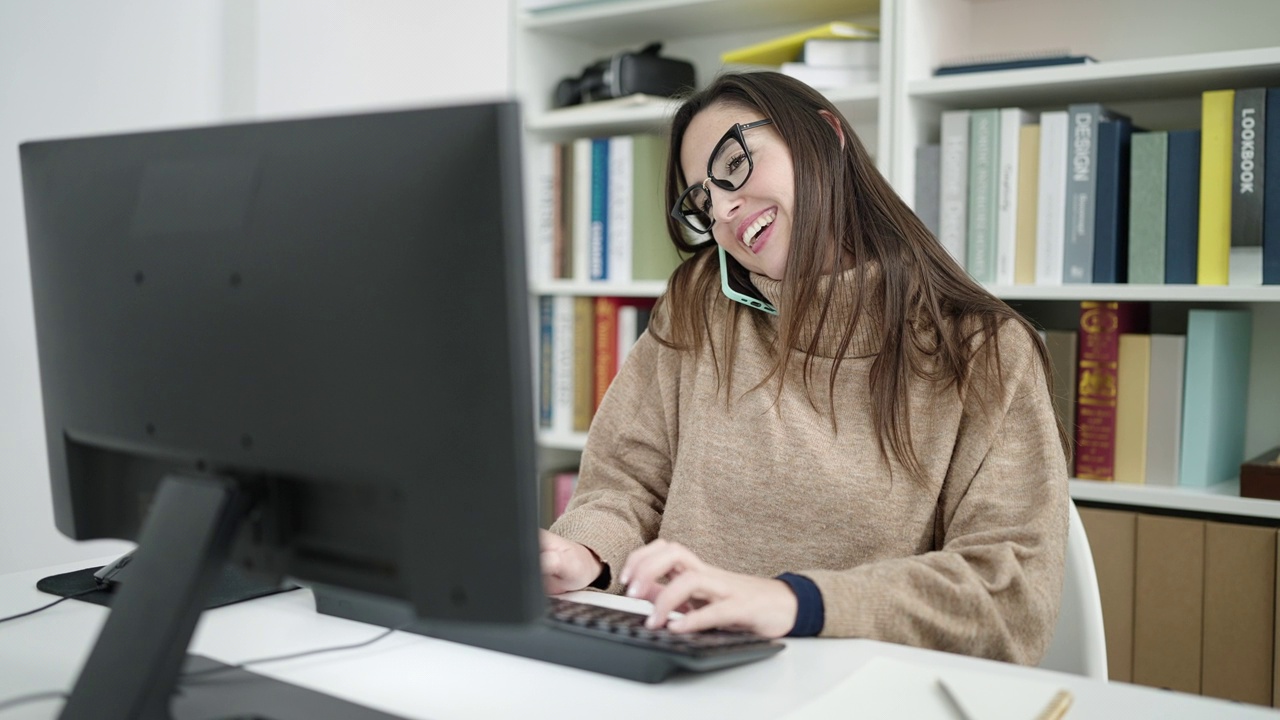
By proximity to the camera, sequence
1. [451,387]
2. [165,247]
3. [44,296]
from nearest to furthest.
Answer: [451,387] < [165,247] < [44,296]

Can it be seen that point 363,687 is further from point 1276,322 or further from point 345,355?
point 1276,322

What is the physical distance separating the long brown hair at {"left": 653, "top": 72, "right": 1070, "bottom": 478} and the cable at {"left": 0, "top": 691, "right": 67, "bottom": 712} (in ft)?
2.75

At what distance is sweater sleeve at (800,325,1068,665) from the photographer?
3.27ft

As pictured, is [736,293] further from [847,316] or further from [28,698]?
[28,698]

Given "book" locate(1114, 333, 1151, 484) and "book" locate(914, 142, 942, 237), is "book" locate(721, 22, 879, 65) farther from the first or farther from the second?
"book" locate(1114, 333, 1151, 484)

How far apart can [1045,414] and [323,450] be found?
0.79 m

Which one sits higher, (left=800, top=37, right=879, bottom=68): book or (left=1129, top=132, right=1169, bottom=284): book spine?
(left=800, top=37, right=879, bottom=68): book

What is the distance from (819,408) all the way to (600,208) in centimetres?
114

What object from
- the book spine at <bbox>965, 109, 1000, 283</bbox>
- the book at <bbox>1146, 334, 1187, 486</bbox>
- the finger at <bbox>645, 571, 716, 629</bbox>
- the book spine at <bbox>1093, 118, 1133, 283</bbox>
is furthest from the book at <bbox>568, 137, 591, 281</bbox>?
the finger at <bbox>645, 571, 716, 629</bbox>

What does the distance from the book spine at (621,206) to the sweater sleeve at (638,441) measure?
850 mm

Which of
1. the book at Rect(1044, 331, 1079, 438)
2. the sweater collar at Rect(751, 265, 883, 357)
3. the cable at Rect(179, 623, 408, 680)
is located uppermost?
the sweater collar at Rect(751, 265, 883, 357)

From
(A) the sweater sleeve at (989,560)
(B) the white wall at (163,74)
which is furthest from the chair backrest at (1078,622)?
(B) the white wall at (163,74)

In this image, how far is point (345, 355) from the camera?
69 centimetres

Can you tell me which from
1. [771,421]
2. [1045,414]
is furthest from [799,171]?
[1045,414]
